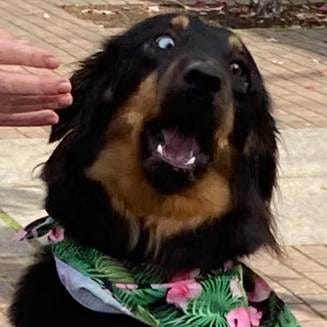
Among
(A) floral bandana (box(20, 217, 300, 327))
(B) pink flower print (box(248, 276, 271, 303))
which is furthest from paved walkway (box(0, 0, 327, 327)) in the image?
(A) floral bandana (box(20, 217, 300, 327))

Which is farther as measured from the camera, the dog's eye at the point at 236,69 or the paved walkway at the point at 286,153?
the paved walkway at the point at 286,153

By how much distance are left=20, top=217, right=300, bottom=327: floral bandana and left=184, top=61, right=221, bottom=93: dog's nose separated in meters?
0.66

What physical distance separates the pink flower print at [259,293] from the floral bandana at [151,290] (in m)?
0.10

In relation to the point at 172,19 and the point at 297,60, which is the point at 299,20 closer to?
the point at 297,60

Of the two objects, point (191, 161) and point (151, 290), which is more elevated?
point (191, 161)

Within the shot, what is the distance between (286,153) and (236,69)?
3799mm

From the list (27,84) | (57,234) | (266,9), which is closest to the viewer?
→ (27,84)

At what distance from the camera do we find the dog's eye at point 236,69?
4.35 m

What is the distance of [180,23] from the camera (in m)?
4.43

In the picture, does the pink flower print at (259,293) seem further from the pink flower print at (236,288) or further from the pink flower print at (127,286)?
the pink flower print at (127,286)

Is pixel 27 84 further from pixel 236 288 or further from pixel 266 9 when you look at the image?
pixel 266 9

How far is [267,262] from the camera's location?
6.66 meters

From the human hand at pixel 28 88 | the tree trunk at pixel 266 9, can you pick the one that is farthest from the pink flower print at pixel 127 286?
the tree trunk at pixel 266 9

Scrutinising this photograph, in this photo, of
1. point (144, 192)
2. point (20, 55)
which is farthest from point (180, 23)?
point (20, 55)
